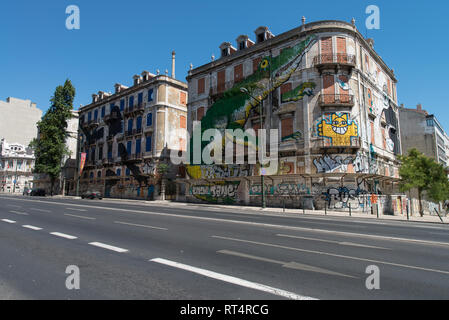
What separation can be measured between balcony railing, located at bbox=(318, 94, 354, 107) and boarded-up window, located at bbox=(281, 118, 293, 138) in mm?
3242

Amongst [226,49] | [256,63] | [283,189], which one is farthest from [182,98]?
[283,189]

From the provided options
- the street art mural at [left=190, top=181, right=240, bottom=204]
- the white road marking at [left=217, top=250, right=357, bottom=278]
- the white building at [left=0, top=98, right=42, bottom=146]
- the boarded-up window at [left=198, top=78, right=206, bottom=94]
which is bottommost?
the white road marking at [left=217, top=250, right=357, bottom=278]

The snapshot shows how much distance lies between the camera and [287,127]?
86.6ft

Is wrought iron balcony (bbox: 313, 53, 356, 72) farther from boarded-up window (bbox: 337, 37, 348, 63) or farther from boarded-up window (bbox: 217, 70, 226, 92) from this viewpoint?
boarded-up window (bbox: 217, 70, 226, 92)

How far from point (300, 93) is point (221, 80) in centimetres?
1025

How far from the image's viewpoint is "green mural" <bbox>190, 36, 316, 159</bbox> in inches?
1044

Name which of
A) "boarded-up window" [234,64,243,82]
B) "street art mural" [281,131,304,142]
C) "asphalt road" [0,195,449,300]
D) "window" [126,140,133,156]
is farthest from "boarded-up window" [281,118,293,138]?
"window" [126,140,133,156]

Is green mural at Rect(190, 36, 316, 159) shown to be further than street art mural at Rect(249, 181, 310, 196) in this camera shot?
Yes

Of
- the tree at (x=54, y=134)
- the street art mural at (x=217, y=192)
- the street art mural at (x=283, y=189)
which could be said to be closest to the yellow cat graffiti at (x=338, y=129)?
the street art mural at (x=283, y=189)

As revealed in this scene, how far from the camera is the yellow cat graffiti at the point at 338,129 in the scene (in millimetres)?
23953

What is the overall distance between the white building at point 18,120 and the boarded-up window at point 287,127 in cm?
8949

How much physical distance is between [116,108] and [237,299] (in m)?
45.5

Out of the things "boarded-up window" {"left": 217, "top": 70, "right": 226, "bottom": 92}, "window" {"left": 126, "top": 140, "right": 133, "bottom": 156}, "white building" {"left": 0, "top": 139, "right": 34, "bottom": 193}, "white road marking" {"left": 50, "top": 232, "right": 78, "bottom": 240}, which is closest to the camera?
"white road marking" {"left": 50, "top": 232, "right": 78, "bottom": 240}
